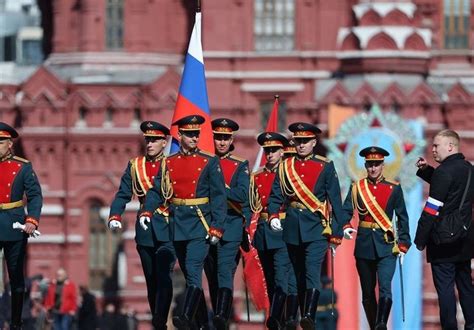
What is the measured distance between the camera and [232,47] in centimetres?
6053


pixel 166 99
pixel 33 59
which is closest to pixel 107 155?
pixel 166 99

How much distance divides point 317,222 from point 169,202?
1.72m

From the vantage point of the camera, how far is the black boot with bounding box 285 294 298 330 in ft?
93.9

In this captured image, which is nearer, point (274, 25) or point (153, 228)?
point (153, 228)

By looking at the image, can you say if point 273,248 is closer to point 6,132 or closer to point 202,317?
point 202,317

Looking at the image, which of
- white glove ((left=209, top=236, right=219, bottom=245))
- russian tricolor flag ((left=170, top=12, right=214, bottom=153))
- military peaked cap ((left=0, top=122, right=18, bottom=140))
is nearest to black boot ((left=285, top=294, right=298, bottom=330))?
white glove ((left=209, top=236, right=219, bottom=245))

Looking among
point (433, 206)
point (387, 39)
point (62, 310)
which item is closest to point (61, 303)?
point (62, 310)

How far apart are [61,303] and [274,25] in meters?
14.5

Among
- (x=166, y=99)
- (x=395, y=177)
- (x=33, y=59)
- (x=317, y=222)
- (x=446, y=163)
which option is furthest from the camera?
(x=33, y=59)

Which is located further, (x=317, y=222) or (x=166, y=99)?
(x=166, y=99)

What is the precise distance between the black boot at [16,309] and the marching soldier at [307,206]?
2.95 meters

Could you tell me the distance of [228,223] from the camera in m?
29.2

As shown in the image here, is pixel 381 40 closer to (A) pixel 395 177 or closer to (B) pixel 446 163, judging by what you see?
(A) pixel 395 177

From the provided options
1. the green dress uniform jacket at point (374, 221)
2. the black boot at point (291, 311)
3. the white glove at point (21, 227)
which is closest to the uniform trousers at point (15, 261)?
the white glove at point (21, 227)
